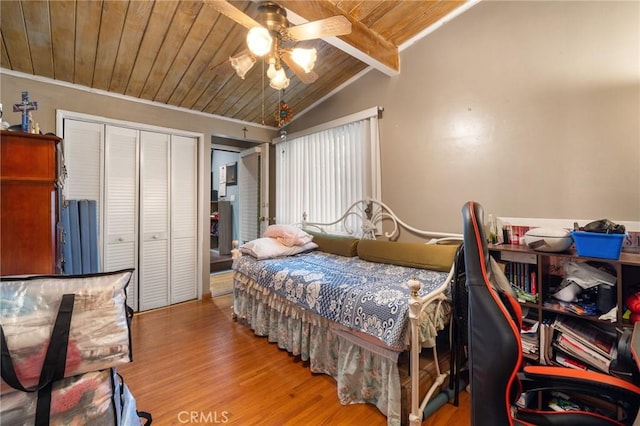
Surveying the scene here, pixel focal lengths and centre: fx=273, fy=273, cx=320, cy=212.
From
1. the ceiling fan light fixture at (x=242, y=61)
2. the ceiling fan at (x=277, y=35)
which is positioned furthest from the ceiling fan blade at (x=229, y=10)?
the ceiling fan light fixture at (x=242, y=61)

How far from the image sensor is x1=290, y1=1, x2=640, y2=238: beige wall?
1.71 meters

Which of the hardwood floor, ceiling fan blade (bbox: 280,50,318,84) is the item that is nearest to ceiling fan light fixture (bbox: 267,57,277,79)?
ceiling fan blade (bbox: 280,50,318,84)

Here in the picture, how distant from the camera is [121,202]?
3115 mm

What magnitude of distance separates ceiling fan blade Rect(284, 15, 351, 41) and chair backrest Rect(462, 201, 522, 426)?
128 cm

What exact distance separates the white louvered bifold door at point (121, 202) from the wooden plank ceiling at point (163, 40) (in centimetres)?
57

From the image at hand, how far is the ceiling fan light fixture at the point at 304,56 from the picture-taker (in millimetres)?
1787

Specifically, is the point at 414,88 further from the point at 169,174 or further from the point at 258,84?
the point at 169,174

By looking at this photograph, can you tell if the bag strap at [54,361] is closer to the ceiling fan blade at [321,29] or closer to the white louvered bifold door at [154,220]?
the ceiling fan blade at [321,29]

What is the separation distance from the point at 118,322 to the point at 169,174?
2.86 metres

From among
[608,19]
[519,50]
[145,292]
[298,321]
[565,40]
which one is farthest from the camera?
[145,292]

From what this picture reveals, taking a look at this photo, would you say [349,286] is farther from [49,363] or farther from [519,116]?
[519,116]

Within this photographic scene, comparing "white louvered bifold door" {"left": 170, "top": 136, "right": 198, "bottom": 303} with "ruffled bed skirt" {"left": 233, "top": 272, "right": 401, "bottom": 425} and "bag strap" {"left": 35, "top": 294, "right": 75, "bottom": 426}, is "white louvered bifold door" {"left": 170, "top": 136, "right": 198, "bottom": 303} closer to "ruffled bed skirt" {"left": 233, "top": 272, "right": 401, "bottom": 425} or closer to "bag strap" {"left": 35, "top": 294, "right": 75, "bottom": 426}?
"ruffled bed skirt" {"left": 233, "top": 272, "right": 401, "bottom": 425}

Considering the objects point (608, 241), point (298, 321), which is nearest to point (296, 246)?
point (298, 321)

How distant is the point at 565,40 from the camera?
1.88 meters
